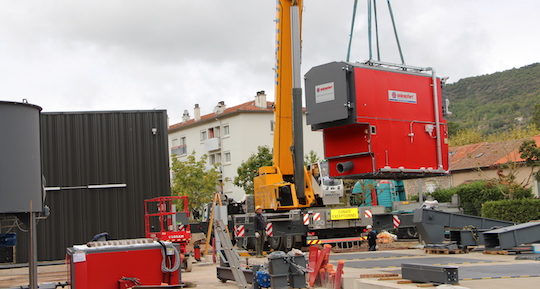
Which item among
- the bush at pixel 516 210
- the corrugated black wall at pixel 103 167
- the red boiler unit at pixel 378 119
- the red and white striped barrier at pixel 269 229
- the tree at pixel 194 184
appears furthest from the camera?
the tree at pixel 194 184

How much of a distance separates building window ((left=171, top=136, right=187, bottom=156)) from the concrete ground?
5244 centimetres

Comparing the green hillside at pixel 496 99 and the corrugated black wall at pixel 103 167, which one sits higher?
the green hillside at pixel 496 99

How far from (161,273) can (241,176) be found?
42.8 meters

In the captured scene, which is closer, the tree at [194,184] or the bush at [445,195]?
the bush at [445,195]

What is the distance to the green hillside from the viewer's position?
3937 inches

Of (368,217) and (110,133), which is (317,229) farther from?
(110,133)

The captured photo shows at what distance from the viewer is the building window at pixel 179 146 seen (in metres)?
75.7

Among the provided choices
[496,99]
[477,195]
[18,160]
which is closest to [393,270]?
[18,160]

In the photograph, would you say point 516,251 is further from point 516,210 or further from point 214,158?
point 214,158

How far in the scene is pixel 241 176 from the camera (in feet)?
179

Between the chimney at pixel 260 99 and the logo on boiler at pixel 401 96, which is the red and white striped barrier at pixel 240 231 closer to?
the logo on boiler at pixel 401 96

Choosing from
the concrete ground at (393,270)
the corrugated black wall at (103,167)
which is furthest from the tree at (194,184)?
the concrete ground at (393,270)

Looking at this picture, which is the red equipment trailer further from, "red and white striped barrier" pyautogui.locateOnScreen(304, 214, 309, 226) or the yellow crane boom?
"red and white striped barrier" pyautogui.locateOnScreen(304, 214, 309, 226)

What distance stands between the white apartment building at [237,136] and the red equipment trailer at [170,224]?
35980 mm
